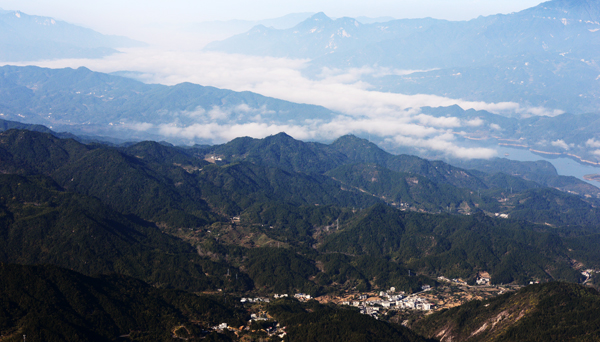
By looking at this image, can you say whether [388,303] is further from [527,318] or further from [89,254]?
[89,254]

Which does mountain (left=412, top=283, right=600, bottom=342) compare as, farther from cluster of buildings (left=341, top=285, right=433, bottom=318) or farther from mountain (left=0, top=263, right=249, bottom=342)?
mountain (left=0, top=263, right=249, bottom=342)

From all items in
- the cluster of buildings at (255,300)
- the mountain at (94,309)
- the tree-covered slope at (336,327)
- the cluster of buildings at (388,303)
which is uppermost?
the mountain at (94,309)

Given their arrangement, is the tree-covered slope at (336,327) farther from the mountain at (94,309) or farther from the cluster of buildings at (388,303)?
Result: the cluster of buildings at (388,303)

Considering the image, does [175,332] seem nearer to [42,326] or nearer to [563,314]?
[42,326]

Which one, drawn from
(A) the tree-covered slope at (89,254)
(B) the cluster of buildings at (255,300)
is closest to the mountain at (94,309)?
(B) the cluster of buildings at (255,300)

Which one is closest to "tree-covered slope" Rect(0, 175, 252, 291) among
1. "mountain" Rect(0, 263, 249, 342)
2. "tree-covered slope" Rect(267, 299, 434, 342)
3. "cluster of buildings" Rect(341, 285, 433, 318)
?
"mountain" Rect(0, 263, 249, 342)

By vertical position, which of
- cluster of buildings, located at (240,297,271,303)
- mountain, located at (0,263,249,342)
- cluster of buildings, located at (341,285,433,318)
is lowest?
cluster of buildings, located at (341,285,433,318)

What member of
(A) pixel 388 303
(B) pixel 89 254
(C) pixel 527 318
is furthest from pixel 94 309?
(C) pixel 527 318

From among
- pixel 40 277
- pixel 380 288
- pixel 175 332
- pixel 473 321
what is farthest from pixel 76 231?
pixel 473 321
